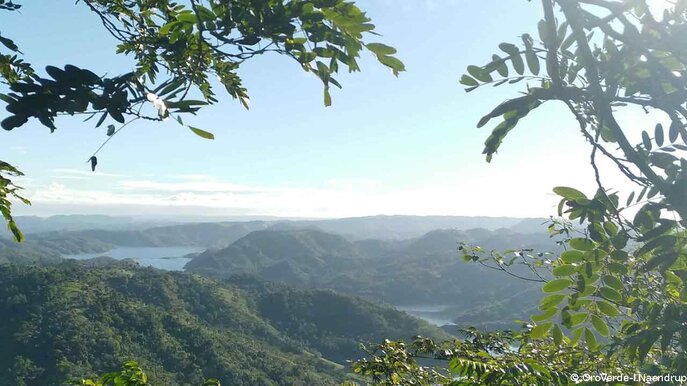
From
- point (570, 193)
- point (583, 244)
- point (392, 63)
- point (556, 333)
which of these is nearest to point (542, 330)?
point (556, 333)

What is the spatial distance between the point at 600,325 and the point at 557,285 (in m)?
0.40

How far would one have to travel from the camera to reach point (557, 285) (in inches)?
90.2

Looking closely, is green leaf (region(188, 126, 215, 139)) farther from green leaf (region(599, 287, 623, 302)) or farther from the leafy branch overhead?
green leaf (region(599, 287, 623, 302))

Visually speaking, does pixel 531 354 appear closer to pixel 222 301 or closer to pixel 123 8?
pixel 123 8

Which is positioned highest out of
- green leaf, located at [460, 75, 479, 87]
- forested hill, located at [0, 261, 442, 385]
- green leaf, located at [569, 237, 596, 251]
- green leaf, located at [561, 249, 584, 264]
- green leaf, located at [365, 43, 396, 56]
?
green leaf, located at [365, 43, 396, 56]

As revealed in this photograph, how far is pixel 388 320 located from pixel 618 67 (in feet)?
470

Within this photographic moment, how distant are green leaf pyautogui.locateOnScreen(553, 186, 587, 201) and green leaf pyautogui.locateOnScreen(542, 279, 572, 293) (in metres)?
0.54

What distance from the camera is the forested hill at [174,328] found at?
9069 cm

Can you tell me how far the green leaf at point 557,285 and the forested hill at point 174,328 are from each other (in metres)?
92.1

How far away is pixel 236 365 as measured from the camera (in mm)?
96875

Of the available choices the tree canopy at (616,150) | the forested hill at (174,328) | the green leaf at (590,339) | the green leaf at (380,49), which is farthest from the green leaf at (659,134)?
the forested hill at (174,328)

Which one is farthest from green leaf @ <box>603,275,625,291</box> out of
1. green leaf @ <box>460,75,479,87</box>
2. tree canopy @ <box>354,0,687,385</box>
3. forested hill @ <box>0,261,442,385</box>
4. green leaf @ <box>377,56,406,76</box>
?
forested hill @ <box>0,261,442,385</box>

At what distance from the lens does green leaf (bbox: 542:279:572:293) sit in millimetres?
2266

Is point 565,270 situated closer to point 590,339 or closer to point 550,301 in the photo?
point 550,301
